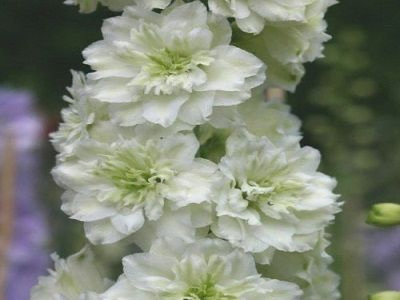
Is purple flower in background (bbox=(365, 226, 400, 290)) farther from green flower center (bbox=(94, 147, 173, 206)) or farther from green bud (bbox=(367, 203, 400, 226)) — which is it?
green flower center (bbox=(94, 147, 173, 206))

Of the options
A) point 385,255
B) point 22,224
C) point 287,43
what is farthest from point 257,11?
point 385,255

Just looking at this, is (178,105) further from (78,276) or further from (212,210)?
(78,276)

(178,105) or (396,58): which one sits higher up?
(178,105)

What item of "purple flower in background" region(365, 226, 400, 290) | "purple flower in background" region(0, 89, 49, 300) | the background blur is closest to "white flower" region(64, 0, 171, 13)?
the background blur

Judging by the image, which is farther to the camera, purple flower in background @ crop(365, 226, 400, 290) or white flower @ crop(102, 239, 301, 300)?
purple flower in background @ crop(365, 226, 400, 290)

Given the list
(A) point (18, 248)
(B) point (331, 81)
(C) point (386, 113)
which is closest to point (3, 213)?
(A) point (18, 248)

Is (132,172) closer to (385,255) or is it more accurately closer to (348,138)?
(348,138)
